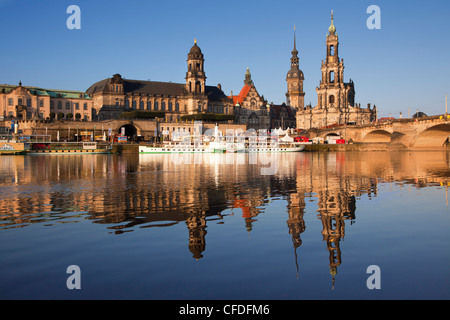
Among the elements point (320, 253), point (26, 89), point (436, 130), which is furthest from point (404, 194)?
point (26, 89)

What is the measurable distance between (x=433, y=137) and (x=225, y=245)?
81764 mm

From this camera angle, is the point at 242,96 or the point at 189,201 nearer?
the point at 189,201

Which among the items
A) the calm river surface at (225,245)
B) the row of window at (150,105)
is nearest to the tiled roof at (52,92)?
the row of window at (150,105)

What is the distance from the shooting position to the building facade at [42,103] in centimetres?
9962

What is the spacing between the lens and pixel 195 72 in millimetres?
121750

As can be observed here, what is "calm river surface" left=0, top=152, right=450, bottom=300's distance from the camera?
8367mm

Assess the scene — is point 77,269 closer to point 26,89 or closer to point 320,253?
point 320,253

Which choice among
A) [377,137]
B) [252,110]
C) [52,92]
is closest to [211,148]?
[377,137]

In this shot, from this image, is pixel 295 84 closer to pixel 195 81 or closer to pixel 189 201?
pixel 195 81

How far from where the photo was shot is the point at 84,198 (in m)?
19.9

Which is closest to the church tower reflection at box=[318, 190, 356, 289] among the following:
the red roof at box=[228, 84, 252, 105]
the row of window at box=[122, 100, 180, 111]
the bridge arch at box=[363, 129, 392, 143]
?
the bridge arch at box=[363, 129, 392, 143]

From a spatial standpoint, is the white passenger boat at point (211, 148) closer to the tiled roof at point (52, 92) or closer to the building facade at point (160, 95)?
the building facade at point (160, 95)

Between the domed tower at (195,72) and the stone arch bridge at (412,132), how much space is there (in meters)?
47.6
